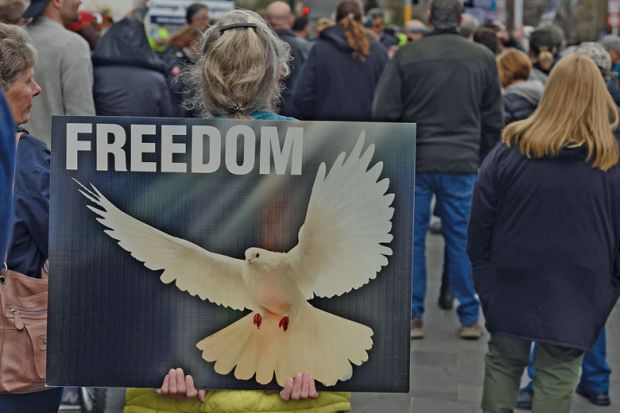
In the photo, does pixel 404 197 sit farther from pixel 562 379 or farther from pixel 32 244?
pixel 562 379

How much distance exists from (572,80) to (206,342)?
94.2 inches

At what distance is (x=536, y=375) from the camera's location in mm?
4484

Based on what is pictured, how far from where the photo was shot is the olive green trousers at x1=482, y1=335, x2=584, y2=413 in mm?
4402

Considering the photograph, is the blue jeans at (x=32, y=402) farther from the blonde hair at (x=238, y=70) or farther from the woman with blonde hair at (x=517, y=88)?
the woman with blonde hair at (x=517, y=88)

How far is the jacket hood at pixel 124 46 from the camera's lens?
21.9ft

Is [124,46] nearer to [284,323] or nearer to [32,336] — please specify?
[32,336]

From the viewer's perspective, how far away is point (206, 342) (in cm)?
253

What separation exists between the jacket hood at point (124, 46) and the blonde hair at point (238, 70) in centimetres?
402

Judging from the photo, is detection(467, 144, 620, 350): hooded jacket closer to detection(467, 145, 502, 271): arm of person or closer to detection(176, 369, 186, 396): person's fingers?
detection(467, 145, 502, 271): arm of person

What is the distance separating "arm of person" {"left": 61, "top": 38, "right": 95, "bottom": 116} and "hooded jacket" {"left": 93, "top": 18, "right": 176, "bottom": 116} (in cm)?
72

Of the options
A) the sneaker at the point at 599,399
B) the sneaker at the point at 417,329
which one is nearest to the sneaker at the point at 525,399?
the sneaker at the point at 599,399

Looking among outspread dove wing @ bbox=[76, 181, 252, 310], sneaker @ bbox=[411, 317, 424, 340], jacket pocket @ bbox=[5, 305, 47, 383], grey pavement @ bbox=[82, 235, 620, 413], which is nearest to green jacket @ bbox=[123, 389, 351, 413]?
outspread dove wing @ bbox=[76, 181, 252, 310]

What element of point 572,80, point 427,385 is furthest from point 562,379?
point 427,385

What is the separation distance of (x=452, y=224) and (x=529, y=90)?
1.14 meters
